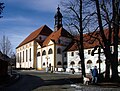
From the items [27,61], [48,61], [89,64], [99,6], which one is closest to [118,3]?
[99,6]

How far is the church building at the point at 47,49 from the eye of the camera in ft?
274

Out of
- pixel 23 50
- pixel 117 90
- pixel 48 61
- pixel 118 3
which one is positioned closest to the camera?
pixel 117 90

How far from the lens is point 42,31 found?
10144 centimetres

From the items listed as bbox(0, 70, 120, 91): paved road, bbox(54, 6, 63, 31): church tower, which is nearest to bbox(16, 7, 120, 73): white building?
bbox(54, 6, 63, 31): church tower

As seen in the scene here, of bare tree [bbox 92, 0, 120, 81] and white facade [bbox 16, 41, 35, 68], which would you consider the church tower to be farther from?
bare tree [bbox 92, 0, 120, 81]

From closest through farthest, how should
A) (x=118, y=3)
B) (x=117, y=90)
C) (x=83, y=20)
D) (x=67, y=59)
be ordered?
(x=117, y=90)
(x=118, y=3)
(x=83, y=20)
(x=67, y=59)

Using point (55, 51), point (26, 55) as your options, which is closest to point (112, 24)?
point (55, 51)

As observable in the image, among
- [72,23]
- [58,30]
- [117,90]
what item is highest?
[58,30]

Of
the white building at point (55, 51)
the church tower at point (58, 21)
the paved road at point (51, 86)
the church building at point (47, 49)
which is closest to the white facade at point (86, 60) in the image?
the white building at point (55, 51)

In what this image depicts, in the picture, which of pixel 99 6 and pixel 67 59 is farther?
pixel 67 59

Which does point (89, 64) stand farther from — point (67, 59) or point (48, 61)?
point (48, 61)

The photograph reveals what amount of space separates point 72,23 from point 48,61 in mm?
58066

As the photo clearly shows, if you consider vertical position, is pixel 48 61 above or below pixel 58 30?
below

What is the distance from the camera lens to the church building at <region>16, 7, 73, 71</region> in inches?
3288
